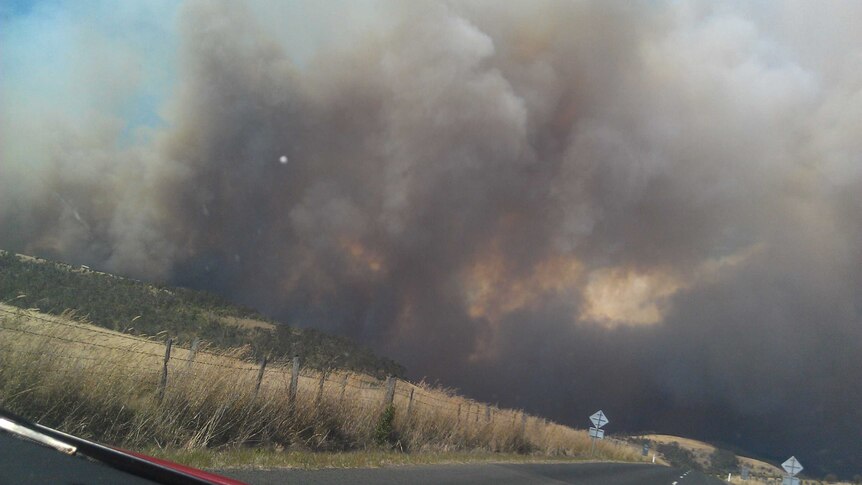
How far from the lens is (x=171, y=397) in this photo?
10.1m

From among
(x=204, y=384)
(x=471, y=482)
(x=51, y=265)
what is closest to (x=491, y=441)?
(x=471, y=482)

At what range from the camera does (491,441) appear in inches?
880

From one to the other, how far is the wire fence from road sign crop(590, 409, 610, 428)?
21.8 meters

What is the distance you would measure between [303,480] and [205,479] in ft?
21.3

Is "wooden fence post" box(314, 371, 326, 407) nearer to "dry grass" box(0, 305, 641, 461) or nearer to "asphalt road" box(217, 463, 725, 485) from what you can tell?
"dry grass" box(0, 305, 641, 461)

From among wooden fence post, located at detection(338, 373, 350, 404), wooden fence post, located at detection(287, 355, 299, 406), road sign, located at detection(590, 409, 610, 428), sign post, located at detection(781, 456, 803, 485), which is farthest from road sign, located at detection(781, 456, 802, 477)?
wooden fence post, located at detection(287, 355, 299, 406)

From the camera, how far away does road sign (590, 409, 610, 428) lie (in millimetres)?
36438

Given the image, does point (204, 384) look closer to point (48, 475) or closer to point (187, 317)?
point (48, 475)

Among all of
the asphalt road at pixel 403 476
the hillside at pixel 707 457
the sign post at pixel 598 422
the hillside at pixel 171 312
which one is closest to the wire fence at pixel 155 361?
the asphalt road at pixel 403 476

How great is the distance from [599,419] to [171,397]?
31.9 meters

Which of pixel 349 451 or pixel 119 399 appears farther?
pixel 349 451

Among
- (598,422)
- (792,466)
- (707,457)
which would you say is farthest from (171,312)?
(707,457)

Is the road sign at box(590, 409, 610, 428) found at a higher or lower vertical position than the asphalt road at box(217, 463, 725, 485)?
higher

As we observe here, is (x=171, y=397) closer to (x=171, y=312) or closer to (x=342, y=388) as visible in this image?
(x=342, y=388)
